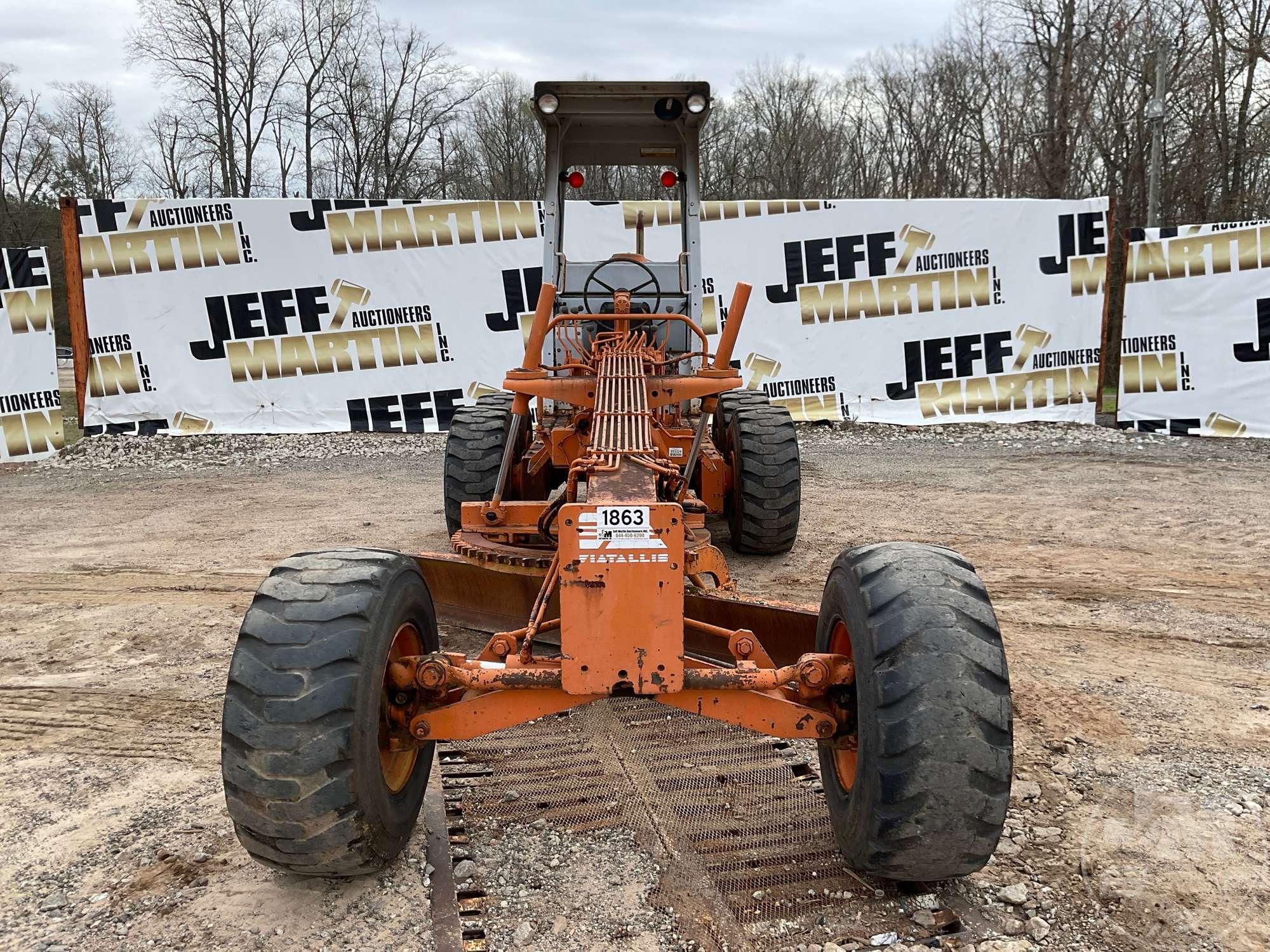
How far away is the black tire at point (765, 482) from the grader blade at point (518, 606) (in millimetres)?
2322

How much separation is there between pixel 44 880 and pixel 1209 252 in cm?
1434

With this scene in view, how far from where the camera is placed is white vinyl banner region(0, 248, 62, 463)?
1186 centimetres

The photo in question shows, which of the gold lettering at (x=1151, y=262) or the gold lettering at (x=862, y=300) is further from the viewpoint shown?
the gold lettering at (x=862, y=300)

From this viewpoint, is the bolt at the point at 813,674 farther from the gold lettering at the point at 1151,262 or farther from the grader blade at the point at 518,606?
the gold lettering at the point at 1151,262

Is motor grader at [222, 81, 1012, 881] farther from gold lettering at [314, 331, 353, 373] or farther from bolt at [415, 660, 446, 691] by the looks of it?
gold lettering at [314, 331, 353, 373]

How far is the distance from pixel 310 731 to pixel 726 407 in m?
5.30

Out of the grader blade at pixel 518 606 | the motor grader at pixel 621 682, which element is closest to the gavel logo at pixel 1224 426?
the grader blade at pixel 518 606

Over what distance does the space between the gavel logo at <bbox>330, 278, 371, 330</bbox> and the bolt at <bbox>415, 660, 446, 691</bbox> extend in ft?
34.9

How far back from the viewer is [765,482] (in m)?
6.70

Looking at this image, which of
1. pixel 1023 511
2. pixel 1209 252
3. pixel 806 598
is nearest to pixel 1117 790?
pixel 806 598

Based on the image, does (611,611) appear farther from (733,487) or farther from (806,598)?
(733,487)

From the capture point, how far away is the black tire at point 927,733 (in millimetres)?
2693

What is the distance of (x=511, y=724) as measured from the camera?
3143mm

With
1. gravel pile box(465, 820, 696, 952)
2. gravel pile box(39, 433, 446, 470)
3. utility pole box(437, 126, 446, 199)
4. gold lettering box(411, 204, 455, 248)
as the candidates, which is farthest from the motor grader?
utility pole box(437, 126, 446, 199)
